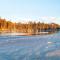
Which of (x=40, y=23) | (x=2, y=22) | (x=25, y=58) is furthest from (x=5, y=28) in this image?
(x=25, y=58)

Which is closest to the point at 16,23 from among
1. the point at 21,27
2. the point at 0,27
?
the point at 21,27

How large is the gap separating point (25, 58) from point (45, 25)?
135m

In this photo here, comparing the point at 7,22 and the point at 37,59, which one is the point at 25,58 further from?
the point at 7,22

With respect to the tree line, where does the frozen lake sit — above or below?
below

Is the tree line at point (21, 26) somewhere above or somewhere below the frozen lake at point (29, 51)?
above

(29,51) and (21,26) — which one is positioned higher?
(21,26)

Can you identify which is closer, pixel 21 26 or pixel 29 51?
pixel 29 51

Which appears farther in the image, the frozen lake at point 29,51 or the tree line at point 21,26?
the tree line at point 21,26

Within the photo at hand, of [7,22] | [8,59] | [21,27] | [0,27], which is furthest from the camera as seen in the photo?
[21,27]

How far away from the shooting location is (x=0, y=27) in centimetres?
10575

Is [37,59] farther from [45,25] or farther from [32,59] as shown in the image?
[45,25]

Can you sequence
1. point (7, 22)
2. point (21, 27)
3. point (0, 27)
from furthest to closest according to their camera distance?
point (21, 27), point (7, 22), point (0, 27)

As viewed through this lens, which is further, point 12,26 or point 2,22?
point 12,26

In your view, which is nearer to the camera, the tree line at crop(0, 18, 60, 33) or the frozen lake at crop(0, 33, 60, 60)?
the frozen lake at crop(0, 33, 60, 60)
